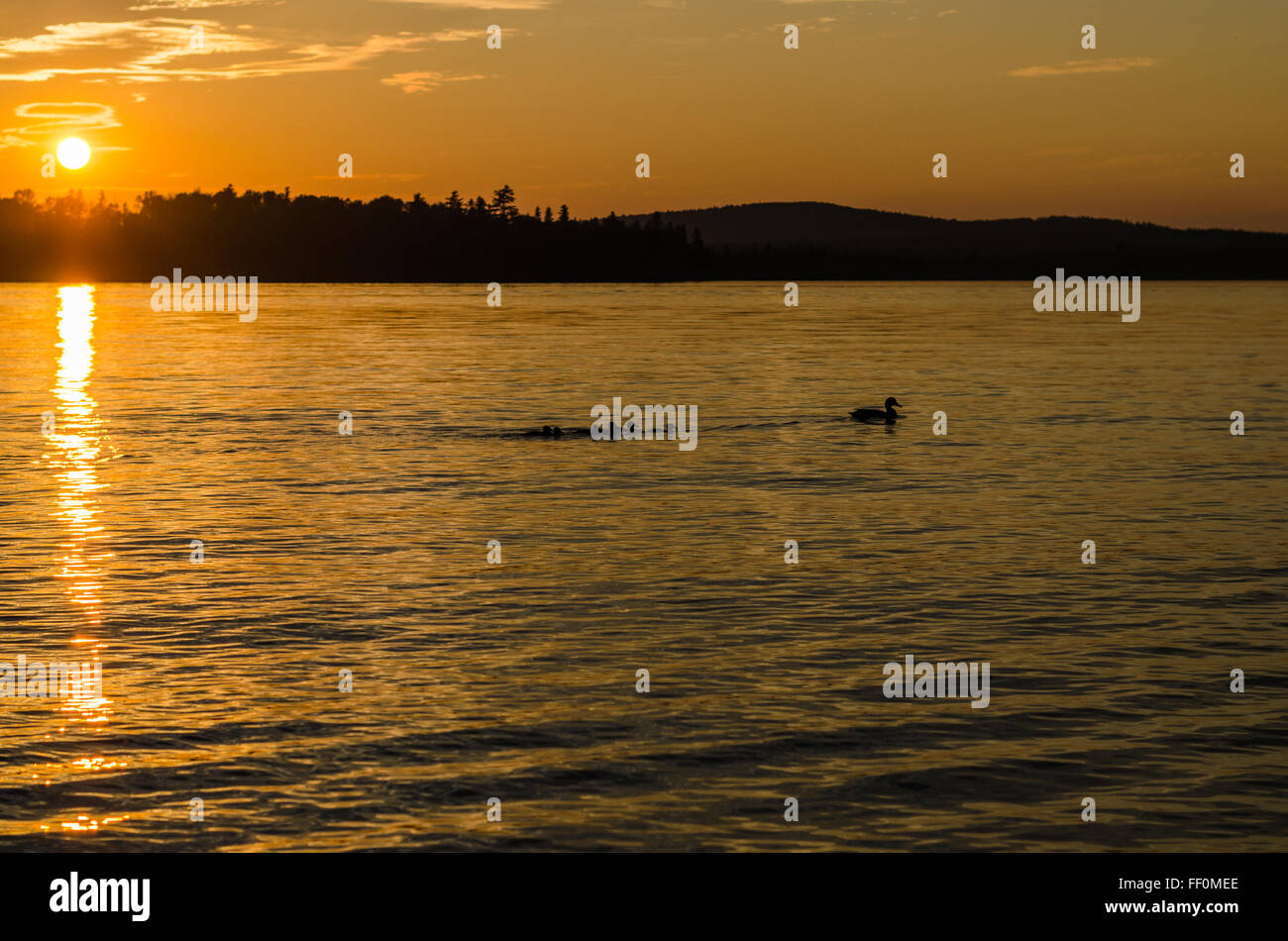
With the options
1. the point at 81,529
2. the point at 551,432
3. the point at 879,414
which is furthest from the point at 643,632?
the point at 879,414

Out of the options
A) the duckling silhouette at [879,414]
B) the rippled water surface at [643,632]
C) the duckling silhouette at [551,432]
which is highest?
the duckling silhouette at [879,414]

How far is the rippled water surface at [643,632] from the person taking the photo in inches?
504

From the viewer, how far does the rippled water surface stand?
1280cm

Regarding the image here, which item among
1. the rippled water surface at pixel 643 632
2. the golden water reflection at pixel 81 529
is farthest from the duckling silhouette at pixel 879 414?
the golden water reflection at pixel 81 529

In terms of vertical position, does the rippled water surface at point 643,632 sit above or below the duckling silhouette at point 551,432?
below

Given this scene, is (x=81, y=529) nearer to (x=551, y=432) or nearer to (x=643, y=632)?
(x=643, y=632)

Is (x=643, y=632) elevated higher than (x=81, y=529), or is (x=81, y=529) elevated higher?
(x=81, y=529)

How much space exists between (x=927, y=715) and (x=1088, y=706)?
1819mm

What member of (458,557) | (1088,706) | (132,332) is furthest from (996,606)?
(132,332)

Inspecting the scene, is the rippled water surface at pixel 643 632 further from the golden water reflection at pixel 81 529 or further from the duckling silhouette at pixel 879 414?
the duckling silhouette at pixel 879 414

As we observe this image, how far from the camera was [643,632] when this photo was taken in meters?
19.2

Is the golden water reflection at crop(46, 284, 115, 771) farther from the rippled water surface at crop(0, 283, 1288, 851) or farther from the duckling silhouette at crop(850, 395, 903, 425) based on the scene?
the duckling silhouette at crop(850, 395, 903, 425)

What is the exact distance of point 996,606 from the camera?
20609 mm
